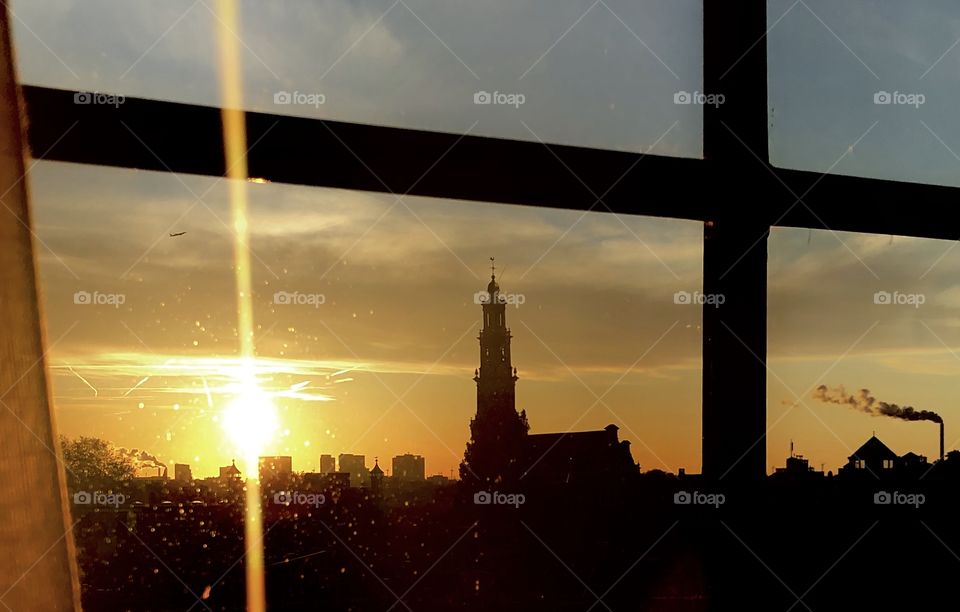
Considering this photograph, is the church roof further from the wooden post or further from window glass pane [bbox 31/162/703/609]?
the wooden post

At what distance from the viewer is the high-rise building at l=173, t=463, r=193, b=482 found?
47.9 inches

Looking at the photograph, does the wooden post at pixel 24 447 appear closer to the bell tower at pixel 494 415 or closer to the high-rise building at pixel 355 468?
the high-rise building at pixel 355 468

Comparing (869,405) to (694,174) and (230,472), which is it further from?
(230,472)

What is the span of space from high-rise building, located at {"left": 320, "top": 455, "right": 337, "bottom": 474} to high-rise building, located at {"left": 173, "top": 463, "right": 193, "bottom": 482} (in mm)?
205

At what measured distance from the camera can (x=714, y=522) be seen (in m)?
1.23

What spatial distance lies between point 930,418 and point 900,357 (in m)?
0.13

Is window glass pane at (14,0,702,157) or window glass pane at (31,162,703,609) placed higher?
window glass pane at (14,0,702,157)

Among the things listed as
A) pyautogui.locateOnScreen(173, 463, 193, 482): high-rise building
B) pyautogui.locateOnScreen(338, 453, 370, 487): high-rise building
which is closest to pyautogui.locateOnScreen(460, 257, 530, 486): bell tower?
pyautogui.locateOnScreen(338, 453, 370, 487): high-rise building

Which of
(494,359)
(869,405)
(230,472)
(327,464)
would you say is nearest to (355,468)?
(327,464)

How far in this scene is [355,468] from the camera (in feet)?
4.35

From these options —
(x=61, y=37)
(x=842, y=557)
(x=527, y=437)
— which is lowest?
(x=842, y=557)

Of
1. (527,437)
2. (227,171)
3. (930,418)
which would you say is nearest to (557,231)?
(527,437)

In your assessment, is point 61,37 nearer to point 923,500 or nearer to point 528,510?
point 528,510

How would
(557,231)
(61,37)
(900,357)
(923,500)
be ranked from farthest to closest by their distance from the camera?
(900,357) → (923,500) → (557,231) → (61,37)
